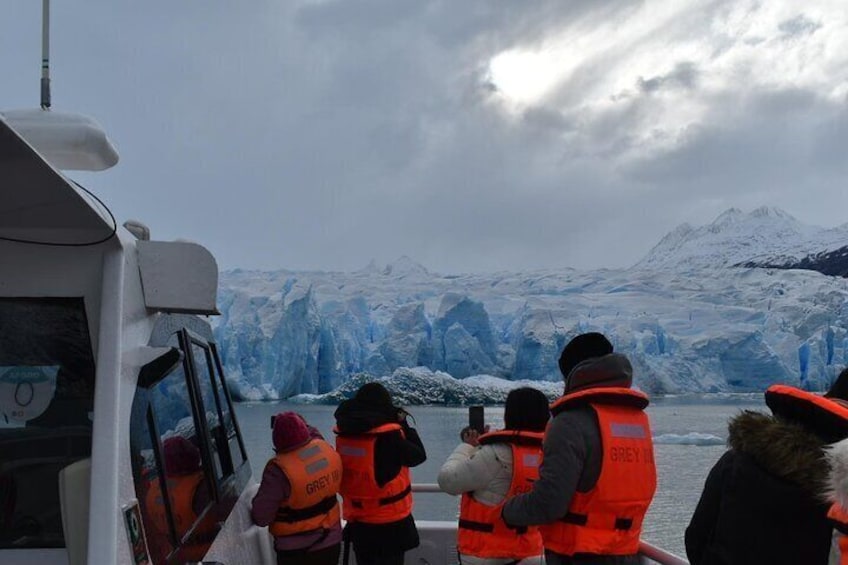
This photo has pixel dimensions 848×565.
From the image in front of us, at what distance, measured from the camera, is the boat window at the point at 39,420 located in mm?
1521

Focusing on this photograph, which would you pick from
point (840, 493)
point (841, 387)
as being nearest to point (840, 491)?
point (840, 493)

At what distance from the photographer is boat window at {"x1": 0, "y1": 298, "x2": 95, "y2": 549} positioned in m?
1.52

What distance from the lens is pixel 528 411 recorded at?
2420 mm

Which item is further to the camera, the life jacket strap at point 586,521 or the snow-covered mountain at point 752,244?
the snow-covered mountain at point 752,244

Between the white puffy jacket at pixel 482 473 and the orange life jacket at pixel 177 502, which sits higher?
the orange life jacket at pixel 177 502

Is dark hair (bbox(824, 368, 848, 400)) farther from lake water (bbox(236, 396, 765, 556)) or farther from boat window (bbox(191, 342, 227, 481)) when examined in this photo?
boat window (bbox(191, 342, 227, 481))

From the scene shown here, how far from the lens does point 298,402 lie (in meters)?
33.7

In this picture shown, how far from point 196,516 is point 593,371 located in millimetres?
1077

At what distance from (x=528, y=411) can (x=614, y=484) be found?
44 centimetres

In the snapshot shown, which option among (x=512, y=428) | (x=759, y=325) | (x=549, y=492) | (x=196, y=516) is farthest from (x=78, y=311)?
(x=759, y=325)

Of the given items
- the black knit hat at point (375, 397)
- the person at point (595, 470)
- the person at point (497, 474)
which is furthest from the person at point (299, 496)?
the person at point (595, 470)

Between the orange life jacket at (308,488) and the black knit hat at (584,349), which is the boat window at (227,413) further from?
the black knit hat at (584,349)

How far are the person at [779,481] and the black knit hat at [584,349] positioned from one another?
1.86ft

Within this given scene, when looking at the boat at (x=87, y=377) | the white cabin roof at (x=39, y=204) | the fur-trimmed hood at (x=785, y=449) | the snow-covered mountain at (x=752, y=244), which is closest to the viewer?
the white cabin roof at (x=39, y=204)
